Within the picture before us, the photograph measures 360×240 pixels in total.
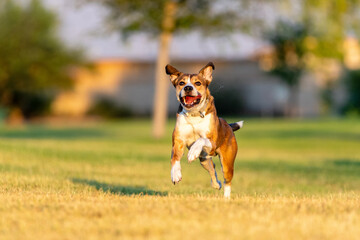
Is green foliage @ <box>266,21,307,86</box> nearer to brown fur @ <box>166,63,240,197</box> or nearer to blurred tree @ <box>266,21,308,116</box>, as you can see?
blurred tree @ <box>266,21,308,116</box>

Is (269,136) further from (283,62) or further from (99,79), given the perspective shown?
(99,79)

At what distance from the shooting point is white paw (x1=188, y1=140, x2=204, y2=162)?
284 inches

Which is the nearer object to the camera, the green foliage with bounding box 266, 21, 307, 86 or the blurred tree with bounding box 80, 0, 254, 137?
the blurred tree with bounding box 80, 0, 254, 137

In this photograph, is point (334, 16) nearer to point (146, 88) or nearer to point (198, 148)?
point (198, 148)

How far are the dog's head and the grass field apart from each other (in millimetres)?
1156

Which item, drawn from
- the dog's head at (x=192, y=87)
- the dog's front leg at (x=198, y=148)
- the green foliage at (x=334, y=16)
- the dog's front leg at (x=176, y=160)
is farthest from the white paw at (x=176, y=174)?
the green foliage at (x=334, y=16)

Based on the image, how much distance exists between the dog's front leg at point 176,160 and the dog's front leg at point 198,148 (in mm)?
228

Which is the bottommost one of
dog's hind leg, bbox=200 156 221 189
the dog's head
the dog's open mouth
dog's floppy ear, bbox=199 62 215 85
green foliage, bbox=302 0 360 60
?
dog's hind leg, bbox=200 156 221 189

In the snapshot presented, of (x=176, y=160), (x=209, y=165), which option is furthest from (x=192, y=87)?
(x=209, y=165)

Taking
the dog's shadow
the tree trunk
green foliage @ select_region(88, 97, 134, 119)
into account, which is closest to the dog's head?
the dog's shadow

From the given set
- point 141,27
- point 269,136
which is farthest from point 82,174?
point 269,136

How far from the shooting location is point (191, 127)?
759cm

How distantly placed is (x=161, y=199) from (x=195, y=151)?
0.70 metres

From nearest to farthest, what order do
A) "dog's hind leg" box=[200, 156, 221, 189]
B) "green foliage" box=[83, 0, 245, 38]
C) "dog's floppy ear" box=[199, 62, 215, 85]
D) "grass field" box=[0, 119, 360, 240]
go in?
1. "grass field" box=[0, 119, 360, 240]
2. "dog's floppy ear" box=[199, 62, 215, 85]
3. "dog's hind leg" box=[200, 156, 221, 189]
4. "green foliage" box=[83, 0, 245, 38]
